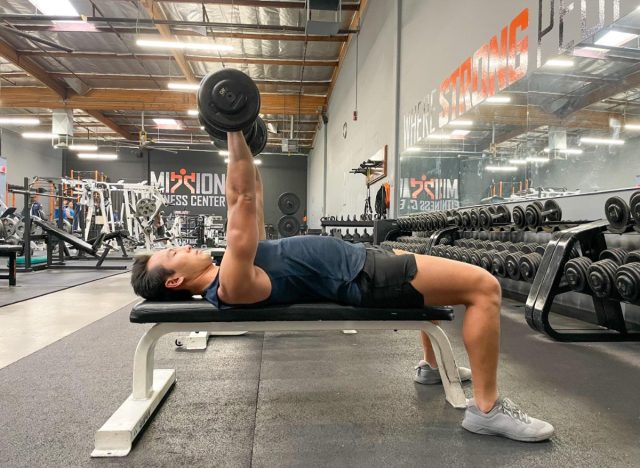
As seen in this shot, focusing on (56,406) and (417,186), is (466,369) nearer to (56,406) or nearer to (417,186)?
(56,406)

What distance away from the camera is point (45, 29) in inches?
252

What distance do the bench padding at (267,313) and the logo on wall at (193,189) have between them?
45.5 ft

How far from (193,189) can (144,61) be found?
6714 mm

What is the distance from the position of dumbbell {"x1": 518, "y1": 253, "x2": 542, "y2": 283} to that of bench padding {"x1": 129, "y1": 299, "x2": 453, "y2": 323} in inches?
47.1

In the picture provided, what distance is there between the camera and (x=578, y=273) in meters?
1.72

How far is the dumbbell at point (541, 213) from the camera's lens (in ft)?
7.86

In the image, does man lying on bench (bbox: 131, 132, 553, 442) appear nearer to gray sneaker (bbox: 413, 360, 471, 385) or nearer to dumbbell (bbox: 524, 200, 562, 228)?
gray sneaker (bbox: 413, 360, 471, 385)

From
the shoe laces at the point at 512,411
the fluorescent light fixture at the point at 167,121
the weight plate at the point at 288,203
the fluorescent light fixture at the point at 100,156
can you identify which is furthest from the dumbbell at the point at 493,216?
the fluorescent light fixture at the point at 100,156

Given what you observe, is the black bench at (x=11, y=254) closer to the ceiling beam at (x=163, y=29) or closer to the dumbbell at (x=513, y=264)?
the ceiling beam at (x=163, y=29)

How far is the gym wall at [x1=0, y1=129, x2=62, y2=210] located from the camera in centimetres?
1165

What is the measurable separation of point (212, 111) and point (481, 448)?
1090 millimetres

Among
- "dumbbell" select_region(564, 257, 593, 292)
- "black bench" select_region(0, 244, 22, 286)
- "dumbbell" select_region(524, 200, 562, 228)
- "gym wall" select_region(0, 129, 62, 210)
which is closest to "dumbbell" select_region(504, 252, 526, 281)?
"dumbbell" select_region(524, 200, 562, 228)

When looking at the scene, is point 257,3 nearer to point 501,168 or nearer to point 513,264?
point 501,168

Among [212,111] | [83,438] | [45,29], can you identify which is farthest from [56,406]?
[45,29]
